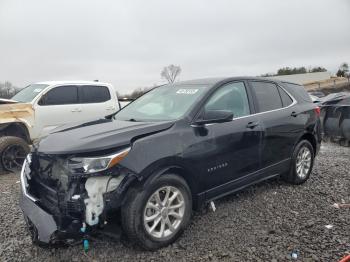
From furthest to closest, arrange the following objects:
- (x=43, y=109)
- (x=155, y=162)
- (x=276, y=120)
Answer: (x=43, y=109)
(x=276, y=120)
(x=155, y=162)

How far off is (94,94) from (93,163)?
584 cm

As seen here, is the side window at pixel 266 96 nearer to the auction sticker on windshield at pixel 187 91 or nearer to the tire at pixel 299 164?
the tire at pixel 299 164

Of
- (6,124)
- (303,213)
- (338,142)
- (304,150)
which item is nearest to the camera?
(303,213)

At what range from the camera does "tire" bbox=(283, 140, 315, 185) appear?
5051 millimetres

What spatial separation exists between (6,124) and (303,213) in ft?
19.9

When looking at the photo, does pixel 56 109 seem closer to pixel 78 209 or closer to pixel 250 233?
pixel 78 209

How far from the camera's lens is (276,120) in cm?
464

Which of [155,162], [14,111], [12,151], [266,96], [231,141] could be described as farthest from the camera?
[14,111]

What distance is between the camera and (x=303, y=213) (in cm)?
415

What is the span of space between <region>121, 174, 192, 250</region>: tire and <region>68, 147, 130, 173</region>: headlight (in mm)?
328

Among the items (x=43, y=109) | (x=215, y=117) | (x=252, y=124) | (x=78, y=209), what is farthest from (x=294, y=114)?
(x=43, y=109)

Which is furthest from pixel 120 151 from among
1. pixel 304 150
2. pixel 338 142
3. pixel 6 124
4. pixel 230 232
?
pixel 338 142

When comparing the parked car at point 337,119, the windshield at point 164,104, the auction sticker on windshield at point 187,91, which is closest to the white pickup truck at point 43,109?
the windshield at point 164,104

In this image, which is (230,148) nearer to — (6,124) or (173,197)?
(173,197)
